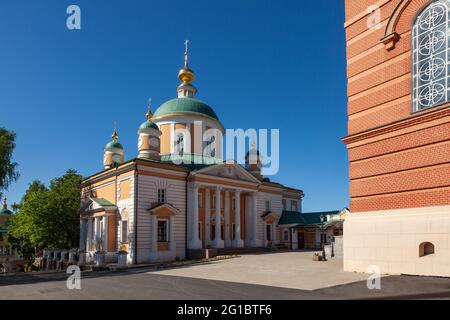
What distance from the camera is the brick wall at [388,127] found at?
483 inches

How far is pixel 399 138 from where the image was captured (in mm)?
13406

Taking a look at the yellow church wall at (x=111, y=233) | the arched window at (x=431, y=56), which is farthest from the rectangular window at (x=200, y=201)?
the arched window at (x=431, y=56)

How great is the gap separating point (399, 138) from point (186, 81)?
30934 millimetres

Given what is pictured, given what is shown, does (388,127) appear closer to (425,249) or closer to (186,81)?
(425,249)

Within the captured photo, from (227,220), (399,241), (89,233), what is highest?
(399,241)

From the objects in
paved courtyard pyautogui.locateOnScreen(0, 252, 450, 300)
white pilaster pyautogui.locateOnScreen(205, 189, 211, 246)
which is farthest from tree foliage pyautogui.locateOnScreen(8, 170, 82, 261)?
paved courtyard pyautogui.locateOnScreen(0, 252, 450, 300)

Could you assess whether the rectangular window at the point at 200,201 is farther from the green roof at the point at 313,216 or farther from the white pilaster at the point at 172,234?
the green roof at the point at 313,216

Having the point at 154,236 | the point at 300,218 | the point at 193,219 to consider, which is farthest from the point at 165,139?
the point at 300,218

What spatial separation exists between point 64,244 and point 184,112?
17542 millimetres

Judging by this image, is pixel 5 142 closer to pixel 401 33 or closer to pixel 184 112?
pixel 184 112

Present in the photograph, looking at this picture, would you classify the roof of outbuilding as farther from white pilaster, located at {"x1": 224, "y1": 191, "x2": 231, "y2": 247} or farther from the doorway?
white pilaster, located at {"x1": 224, "y1": 191, "x2": 231, "y2": 247}

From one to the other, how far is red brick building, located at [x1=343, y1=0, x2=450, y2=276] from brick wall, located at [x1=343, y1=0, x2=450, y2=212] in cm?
3

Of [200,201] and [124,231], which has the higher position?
[200,201]
